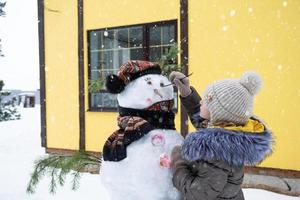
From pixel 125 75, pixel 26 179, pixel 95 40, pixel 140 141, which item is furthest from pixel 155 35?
pixel 140 141

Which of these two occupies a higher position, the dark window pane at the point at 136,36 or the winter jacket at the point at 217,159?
the dark window pane at the point at 136,36

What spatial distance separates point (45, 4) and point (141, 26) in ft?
7.93

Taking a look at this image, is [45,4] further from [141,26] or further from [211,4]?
[211,4]

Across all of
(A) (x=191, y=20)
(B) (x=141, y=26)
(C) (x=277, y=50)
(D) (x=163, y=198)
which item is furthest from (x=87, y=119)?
(D) (x=163, y=198)

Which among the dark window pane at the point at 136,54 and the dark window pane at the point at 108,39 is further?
the dark window pane at the point at 108,39

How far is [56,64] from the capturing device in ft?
26.1

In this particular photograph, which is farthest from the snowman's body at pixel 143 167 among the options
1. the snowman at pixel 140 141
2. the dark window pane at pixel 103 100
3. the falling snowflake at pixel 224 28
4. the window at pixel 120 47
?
the dark window pane at pixel 103 100

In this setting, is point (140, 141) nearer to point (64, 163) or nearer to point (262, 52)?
point (64, 163)

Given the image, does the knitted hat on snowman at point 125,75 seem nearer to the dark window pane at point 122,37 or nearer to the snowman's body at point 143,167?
the snowman's body at point 143,167

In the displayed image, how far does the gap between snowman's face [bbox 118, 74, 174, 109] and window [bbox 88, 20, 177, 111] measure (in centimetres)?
466

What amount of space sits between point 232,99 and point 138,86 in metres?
0.53

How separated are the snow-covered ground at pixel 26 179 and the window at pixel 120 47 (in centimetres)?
178

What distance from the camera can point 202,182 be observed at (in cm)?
173

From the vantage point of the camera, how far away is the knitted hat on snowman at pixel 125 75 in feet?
6.67
